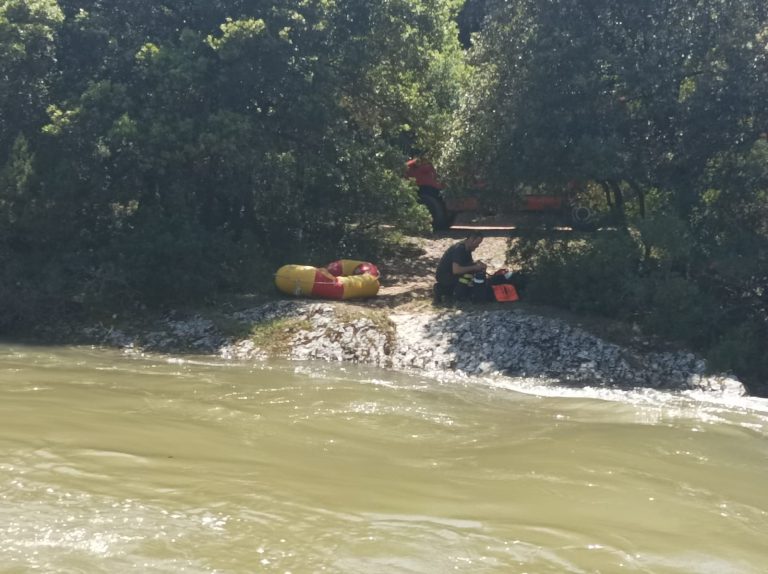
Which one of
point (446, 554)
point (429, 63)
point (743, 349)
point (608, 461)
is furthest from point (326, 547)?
point (429, 63)

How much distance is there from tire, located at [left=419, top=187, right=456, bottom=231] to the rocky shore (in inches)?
203

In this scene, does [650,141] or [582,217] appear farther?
[582,217]

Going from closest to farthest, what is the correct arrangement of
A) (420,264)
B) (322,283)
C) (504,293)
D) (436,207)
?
(504,293), (322,283), (420,264), (436,207)

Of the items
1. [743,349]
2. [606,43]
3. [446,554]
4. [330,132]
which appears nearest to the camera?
[446,554]

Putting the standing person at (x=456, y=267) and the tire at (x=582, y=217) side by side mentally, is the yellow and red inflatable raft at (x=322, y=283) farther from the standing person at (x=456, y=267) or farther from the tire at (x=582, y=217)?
the tire at (x=582, y=217)

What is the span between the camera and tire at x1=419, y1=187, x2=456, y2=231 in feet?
61.2

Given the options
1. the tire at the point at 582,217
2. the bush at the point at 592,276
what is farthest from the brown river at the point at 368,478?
the tire at the point at 582,217

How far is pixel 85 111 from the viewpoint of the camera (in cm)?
1420

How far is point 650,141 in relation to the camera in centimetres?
1352

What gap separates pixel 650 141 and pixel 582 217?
4.71ft

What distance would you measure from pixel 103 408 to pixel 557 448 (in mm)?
3990

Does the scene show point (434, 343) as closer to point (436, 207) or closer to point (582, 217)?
point (582, 217)

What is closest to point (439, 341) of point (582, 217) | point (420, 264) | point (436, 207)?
point (582, 217)

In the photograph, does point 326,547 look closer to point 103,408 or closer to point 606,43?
point 103,408
